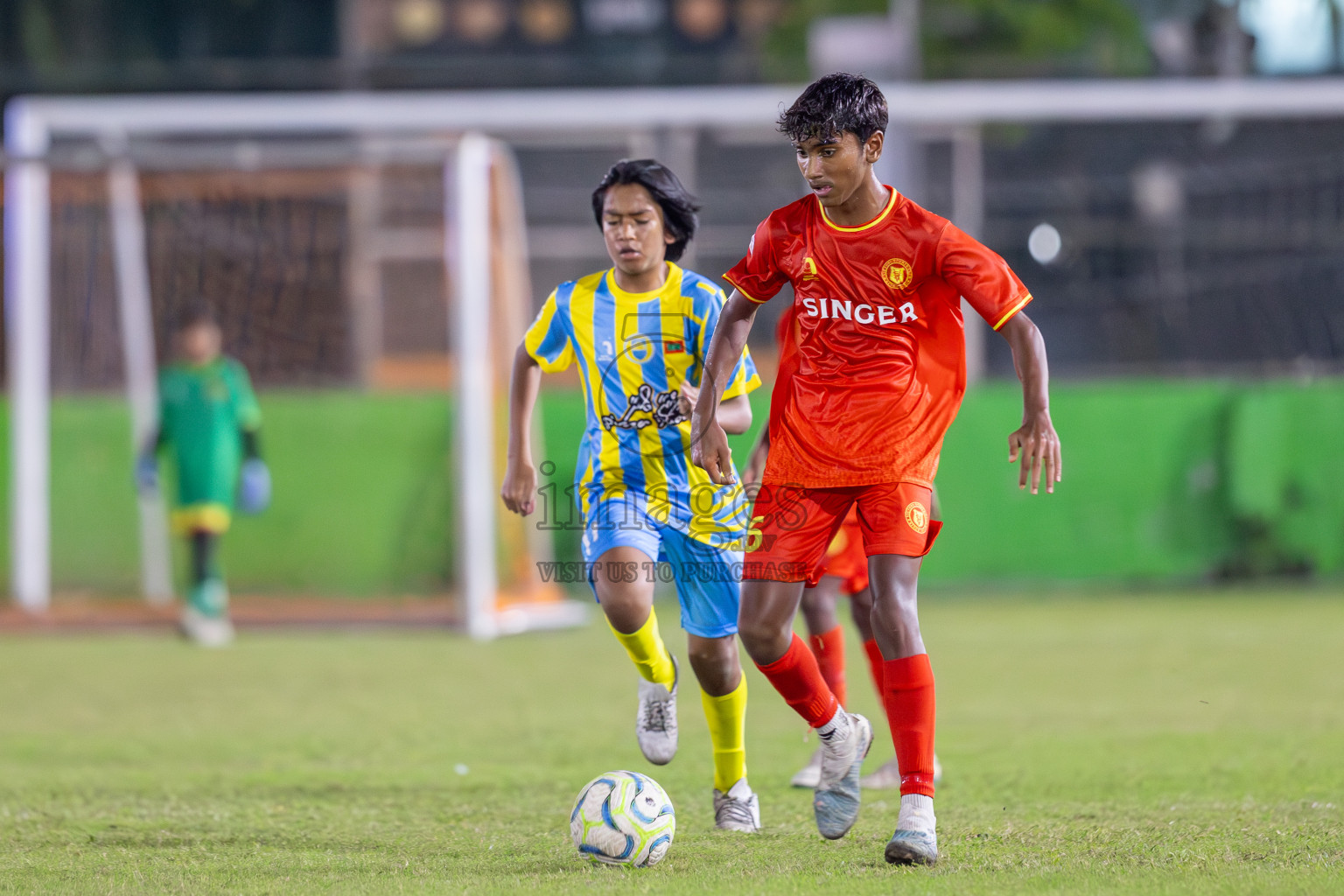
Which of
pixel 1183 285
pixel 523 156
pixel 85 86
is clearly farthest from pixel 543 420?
pixel 85 86

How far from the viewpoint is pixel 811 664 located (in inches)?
179

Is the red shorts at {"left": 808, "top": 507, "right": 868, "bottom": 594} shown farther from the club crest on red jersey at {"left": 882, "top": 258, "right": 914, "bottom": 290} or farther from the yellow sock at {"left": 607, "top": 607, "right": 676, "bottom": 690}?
the club crest on red jersey at {"left": 882, "top": 258, "right": 914, "bottom": 290}

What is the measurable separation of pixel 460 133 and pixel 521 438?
338 inches

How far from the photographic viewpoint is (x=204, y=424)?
10.5 m

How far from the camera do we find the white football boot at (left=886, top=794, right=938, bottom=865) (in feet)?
13.3

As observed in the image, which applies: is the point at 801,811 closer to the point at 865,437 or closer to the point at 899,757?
the point at 899,757

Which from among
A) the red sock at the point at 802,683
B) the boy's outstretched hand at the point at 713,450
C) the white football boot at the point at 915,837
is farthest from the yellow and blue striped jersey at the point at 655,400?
the white football boot at the point at 915,837

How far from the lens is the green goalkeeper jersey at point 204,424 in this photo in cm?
1052

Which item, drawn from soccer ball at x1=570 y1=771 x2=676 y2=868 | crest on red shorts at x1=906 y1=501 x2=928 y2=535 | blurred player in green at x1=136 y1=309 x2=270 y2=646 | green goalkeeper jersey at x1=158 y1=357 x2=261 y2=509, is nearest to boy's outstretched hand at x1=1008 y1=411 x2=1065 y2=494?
crest on red shorts at x1=906 y1=501 x2=928 y2=535

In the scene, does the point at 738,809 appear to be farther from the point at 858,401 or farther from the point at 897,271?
the point at 897,271

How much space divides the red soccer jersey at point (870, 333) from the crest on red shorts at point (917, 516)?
2.8 inches

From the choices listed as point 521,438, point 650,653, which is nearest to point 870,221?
point 521,438

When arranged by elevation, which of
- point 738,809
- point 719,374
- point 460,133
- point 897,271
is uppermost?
point 460,133

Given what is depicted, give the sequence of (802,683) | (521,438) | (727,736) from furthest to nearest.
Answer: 1. (521,438)
2. (727,736)
3. (802,683)
